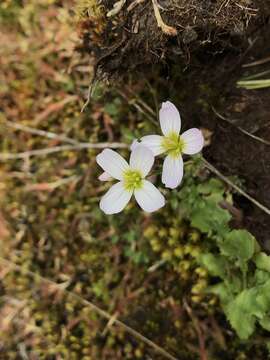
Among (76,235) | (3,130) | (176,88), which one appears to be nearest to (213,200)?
(176,88)

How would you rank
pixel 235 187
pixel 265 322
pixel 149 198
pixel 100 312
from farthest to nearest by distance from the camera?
1. pixel 100 312
2. pixel 235 187
3. pixel 265 322
4. pixel 149 198

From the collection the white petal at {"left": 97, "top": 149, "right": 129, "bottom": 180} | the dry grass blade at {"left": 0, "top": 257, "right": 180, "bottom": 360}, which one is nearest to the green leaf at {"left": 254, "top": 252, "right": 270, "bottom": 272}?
the dry grass blade at {"left": 0, "top": 257, "right": 180, "bottom": 360}

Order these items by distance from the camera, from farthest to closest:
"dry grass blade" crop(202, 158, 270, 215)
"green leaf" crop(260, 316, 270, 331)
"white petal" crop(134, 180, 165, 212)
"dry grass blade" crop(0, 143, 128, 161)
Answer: "dry grass blade" crop(0, 143, 128, 161), "dry grass blade" crop(202, 158, 270, 215), "green leaf" crop(260, 316, 270, 331), "white petal" crop(134, 180, 165, 212)

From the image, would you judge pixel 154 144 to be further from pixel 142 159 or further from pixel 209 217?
pixel 209 217

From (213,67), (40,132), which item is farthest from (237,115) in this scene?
(40,132)

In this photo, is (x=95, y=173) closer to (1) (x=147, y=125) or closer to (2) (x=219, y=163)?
(1) (x=147, y=125)

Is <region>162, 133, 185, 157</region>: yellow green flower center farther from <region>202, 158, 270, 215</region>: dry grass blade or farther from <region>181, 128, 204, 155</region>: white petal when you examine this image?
<region>202, 158, 270, 215</region>: dry grass blade
